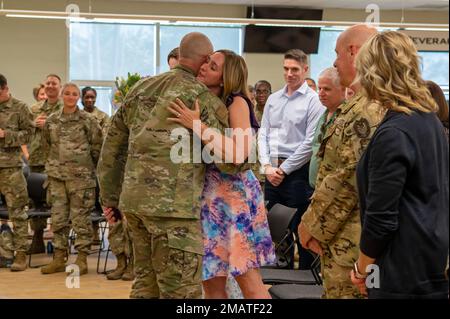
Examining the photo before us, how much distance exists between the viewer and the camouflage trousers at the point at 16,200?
7.15 m

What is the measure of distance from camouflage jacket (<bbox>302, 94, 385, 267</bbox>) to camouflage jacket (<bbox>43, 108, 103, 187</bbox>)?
171 inches

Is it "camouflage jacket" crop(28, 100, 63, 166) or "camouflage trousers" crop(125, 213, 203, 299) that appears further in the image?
"camouflage jacket" crop(28, 100, 63, 166)

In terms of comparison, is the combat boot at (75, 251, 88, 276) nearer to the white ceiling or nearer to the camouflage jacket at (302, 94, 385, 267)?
the camouflage jacket at (302, 94, 385, 267)

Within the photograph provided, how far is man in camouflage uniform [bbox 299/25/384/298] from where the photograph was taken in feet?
9.03

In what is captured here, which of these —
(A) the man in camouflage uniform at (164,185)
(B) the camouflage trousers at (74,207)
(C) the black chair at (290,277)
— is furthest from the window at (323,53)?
(A) the man in camouflage uniform at (164,185)

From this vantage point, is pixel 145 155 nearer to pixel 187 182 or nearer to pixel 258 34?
pixel 187 182

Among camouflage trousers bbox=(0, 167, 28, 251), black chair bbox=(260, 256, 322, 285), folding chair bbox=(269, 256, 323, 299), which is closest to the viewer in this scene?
folding chair bbox=(269, 256, 323, 299)

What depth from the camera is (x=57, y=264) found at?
23.1 feet

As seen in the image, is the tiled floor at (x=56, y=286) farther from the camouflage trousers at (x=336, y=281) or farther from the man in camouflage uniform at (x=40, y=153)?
the camouflage trousers at (x=336, y=281)

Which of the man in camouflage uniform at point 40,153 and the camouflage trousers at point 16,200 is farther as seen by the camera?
the man in camouflage uniform at point 40,153

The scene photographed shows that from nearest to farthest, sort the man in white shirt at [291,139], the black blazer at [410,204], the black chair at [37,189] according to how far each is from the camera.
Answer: the black blazer at [410,204] < the man in white shirt at [291,139] < the black chair at [37,189]

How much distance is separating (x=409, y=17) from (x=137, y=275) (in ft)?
41.6

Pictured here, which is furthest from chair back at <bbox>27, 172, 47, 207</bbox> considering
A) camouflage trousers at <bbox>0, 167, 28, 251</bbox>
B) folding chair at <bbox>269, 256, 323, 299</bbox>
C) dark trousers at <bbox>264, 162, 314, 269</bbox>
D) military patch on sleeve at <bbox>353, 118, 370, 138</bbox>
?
military patch on sleeve at <bbox>353, 118, 370, 138</bbox>

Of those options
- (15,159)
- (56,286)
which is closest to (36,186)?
(15,159)
